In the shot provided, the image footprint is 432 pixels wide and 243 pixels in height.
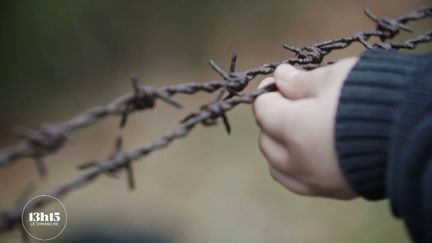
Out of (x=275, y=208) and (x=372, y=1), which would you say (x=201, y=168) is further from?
(x=372, y=1)

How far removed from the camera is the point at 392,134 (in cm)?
36

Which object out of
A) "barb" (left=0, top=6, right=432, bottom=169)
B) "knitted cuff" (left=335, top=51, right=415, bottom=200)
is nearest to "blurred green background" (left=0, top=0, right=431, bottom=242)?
"barb" (left=0, top=6, right=432, bottom=169)

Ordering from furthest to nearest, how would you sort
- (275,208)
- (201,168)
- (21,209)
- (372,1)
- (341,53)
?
(372,1) → (341,53) → (201,168) → (275,208) → (21,209)

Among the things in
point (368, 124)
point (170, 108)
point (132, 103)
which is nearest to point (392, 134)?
point (368, 124)

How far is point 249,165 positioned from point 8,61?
85 cm

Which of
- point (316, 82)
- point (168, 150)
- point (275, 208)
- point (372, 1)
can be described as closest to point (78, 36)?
point (168, 150)

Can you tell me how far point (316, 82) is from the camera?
41 cm

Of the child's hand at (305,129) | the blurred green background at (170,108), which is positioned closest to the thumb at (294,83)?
the child's hand at (305,129)

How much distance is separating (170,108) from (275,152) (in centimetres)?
138

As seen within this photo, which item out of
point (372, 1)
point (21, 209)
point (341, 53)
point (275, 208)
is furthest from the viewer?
point (372, 1)

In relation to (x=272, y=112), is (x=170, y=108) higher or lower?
higher

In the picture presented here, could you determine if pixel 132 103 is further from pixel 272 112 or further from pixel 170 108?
pixel 170 108

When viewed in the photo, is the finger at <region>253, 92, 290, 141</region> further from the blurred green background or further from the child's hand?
the blurred green background

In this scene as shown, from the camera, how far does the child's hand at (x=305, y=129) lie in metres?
0.39
